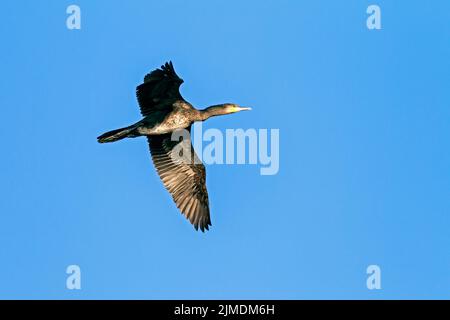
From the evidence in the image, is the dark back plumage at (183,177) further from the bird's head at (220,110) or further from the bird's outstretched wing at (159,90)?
the bird's outstretched wing at (159,90)

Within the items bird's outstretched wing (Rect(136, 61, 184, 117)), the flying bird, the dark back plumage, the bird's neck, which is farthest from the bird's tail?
the bird's neck

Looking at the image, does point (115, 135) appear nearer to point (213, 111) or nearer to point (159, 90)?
point (159, 90)

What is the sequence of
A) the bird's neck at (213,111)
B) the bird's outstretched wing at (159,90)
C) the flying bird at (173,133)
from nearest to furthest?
the bird's outstretched wing at (159,90)
the flying bird at (173,133)
the bird's neck at (213,111)

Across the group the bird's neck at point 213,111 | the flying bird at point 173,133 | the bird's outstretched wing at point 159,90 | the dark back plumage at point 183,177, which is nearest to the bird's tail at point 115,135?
the flying bird at point 173,133

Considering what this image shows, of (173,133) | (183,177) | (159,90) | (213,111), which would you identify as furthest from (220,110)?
(183,177)

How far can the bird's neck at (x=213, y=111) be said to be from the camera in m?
24.6

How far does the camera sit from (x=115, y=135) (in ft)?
78.6

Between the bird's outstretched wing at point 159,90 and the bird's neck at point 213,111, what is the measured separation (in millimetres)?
607

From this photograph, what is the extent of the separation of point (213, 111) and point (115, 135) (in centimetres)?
229

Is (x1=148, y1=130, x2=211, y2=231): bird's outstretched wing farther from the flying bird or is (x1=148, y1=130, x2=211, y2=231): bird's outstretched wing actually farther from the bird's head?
the bird's head
